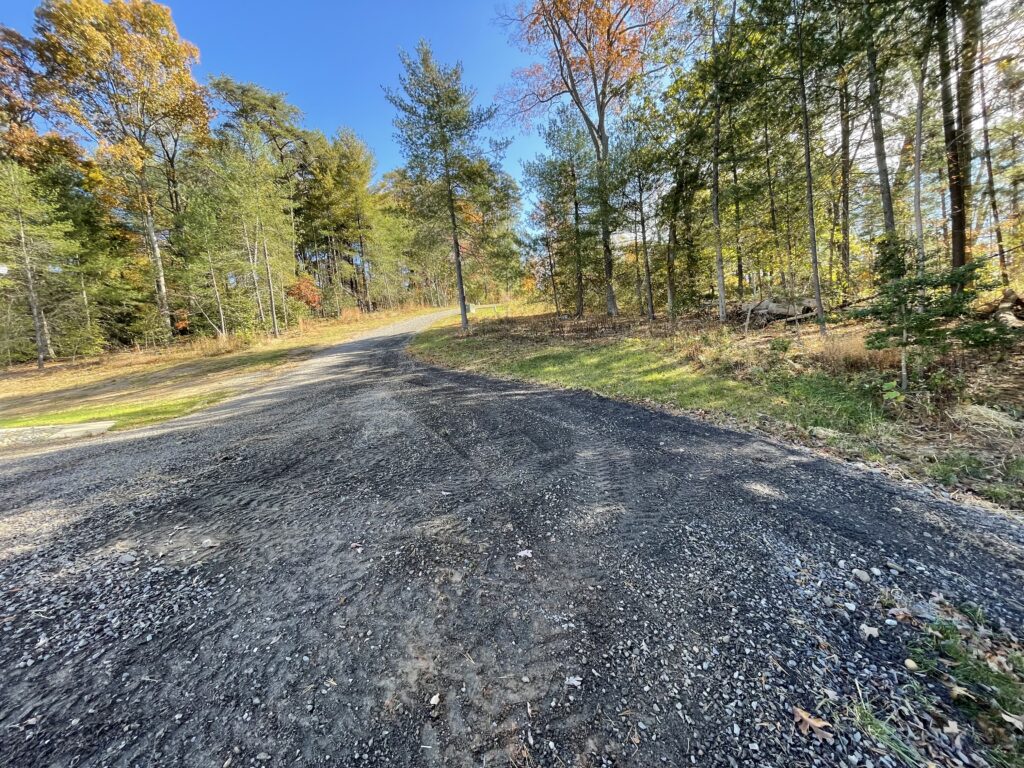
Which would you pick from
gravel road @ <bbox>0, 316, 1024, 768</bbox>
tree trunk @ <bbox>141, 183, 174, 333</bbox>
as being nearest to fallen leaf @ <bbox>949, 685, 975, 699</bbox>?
gravel road @ <bbox>0, 316, 1024, 768</bbox>

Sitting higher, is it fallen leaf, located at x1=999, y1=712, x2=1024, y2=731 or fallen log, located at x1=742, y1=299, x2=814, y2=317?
fallen log, located at x1=742, y1=299, x2=814, y2=317

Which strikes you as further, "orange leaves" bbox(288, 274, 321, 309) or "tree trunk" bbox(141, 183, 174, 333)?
"orange leaves" bbox(288, 274, 321, 309)

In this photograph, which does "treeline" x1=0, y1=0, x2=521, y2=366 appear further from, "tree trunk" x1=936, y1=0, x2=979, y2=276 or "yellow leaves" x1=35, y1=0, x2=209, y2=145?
"tree trunk" x1=936, y1=0, x2=979, y2=276

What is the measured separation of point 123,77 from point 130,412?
1664 cm

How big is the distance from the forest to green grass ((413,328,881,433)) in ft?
3.62

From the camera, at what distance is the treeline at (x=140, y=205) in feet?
46.5

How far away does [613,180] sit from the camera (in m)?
11.8

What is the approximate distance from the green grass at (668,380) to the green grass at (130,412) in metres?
6.02

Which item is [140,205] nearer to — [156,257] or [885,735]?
[156,257]

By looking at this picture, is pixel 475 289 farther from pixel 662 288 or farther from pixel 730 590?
pixel 730 590

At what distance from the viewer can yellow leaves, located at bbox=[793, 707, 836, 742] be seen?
4.45 ft

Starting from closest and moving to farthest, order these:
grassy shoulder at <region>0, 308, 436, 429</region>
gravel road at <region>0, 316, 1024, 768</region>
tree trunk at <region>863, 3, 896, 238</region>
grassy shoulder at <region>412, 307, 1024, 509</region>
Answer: gravel road at <region>0, 316, 1024, 768</region> → grassy shoulder at <region>412, 307, 1024, 509</region> → tree trunk at <region>863, 3, 896, 238</region> → grassy shoulder at <region>0, 308, 436, 429</region>

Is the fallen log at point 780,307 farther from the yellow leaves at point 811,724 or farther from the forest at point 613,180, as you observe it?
the yellow leaves at point 811,724

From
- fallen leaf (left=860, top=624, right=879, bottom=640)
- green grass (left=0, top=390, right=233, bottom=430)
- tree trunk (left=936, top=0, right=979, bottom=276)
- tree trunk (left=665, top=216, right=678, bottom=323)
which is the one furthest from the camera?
tree trunk (left=665, top=216, right=678, bottom=323)
